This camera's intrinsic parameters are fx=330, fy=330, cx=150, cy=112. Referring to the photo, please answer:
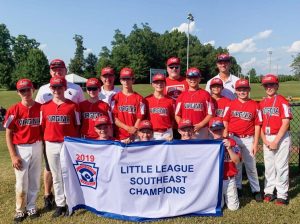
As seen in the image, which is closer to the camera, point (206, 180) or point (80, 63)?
point (206, 180)

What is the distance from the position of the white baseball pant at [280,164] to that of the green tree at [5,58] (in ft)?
274

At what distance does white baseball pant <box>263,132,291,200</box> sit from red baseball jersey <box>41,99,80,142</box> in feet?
11.6

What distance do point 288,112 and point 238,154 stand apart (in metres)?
1.15

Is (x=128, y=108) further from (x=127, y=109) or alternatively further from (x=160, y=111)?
(x=160, y=111)

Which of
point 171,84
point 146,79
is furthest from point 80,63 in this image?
point 171,84

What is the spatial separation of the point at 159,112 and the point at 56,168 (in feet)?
6.93

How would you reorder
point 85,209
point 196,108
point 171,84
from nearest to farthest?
1. point 85,209
2. point 196,108
3. point 171,84

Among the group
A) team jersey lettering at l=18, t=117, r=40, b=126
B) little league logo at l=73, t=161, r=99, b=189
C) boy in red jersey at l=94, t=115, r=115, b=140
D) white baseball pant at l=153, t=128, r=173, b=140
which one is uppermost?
team jersey lettering at l=18, t=117, r=40, b=126

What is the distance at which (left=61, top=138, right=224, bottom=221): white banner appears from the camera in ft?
17.8

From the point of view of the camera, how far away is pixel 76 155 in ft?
18.6

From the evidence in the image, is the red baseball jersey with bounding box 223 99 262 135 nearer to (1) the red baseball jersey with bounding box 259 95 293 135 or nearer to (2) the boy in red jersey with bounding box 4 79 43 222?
(1) the red baseball jersey with bounding box 259 95 293 135

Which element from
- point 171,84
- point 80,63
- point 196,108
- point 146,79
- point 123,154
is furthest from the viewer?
point 80,63

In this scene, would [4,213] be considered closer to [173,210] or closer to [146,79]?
[173,210]

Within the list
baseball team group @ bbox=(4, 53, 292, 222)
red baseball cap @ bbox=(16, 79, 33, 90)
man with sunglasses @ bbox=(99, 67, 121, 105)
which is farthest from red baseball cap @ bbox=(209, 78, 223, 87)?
red baseball cap @ bbox=(16, 79, 33, 90)
